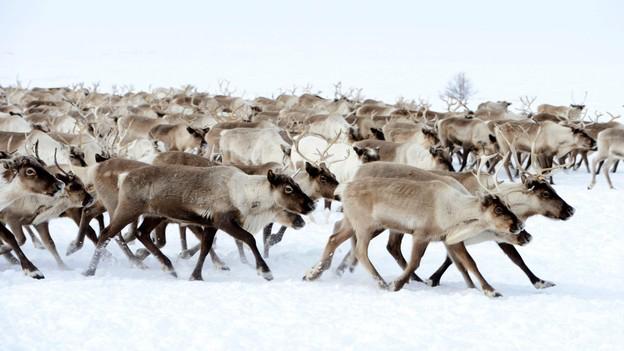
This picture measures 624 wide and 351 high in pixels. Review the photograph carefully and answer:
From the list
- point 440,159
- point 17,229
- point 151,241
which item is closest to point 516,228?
point 151,241

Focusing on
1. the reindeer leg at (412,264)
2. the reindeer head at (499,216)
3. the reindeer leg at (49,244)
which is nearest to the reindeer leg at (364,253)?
the reindeer leg at (412,264)

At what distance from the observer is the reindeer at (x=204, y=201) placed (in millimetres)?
6453

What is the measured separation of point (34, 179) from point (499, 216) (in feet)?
12.6

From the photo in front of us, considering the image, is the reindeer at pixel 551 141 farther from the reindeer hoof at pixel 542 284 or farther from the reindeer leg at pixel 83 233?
the reindeer leg at pixel 83 233

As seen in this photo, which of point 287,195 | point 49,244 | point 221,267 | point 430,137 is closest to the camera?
point 287,195

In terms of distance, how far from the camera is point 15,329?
4.57m

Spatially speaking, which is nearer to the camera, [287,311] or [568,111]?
[287,311]

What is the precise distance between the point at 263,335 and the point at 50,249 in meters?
3.09

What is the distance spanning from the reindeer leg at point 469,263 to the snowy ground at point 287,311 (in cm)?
13

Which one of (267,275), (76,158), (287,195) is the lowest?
(267,275)

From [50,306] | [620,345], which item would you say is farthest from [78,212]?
[620,345]

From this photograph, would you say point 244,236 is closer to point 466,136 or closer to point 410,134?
point 410,134

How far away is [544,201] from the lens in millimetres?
7062

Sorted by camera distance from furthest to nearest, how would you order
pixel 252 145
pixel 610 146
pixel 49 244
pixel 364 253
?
1. pixel 610 146
2. pixel 252 145
3. pixel 49 244
4. pixel 364 253
